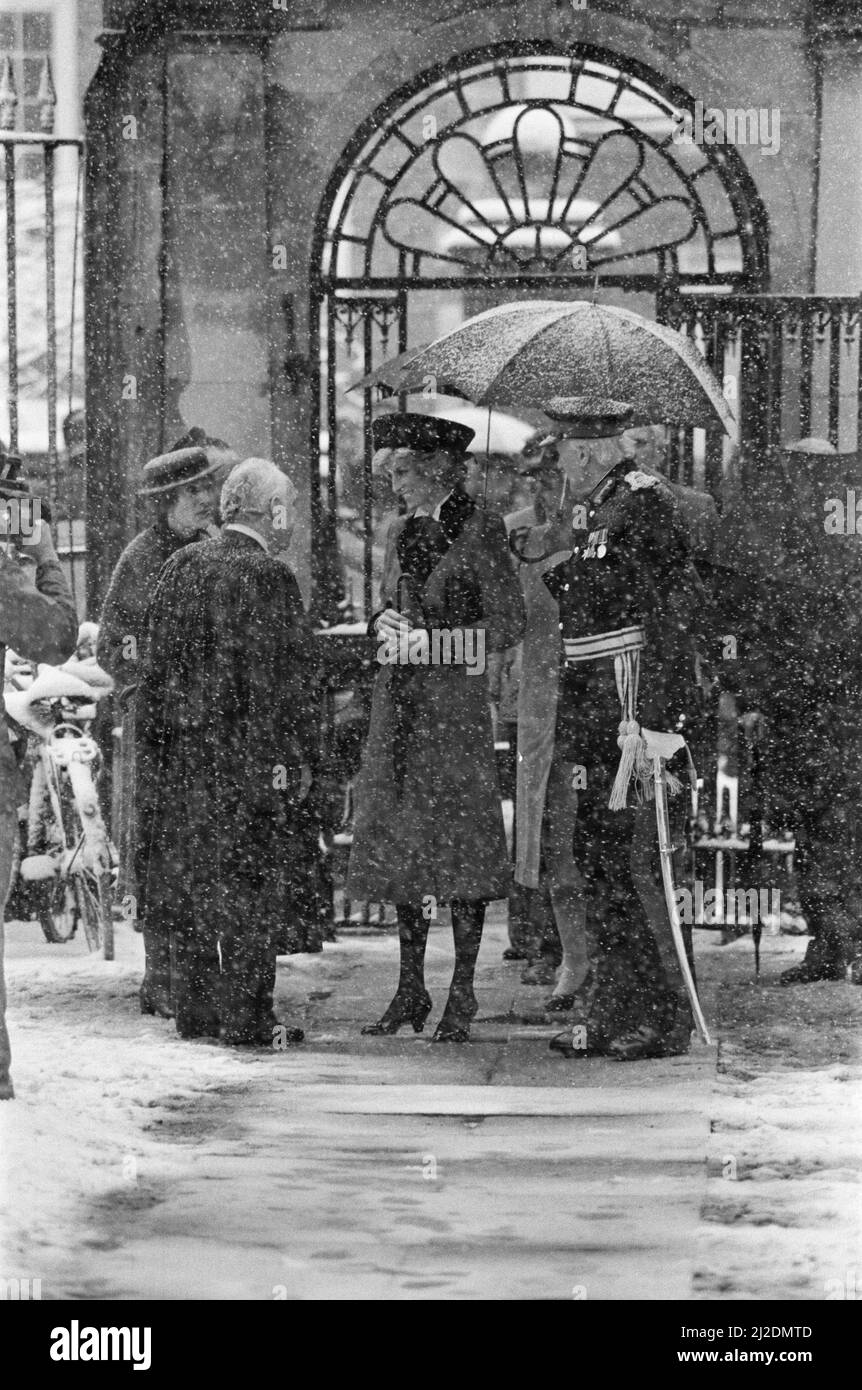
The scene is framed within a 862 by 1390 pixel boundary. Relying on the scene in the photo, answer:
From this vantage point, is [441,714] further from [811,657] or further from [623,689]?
[811,657]

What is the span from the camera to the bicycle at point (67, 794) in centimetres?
930

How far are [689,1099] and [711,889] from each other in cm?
305

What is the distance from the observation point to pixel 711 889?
9.78m

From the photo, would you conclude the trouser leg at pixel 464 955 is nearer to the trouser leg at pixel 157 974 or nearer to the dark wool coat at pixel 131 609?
the trouser leg at pixel 157 974

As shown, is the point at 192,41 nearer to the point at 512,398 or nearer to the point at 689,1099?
the point at 512,398

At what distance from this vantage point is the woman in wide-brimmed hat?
24.7 ft

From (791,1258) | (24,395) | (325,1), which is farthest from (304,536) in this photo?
(24,395)

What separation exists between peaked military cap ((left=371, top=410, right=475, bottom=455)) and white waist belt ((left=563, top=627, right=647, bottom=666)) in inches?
29.2

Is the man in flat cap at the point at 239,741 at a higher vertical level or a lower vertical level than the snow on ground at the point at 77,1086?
higher

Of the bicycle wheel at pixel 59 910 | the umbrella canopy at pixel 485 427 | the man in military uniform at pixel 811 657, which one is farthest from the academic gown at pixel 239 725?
the umbrella canopy at pixel 485 427

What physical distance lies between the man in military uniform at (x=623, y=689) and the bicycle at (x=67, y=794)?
2.62 m

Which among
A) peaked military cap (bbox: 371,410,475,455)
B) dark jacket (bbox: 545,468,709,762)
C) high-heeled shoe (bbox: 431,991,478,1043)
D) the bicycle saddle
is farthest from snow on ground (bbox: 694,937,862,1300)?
the bicycle saddle

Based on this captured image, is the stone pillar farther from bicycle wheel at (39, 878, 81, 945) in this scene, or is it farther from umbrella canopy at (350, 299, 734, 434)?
bicycle wheel at (39, 878, 81, 945)

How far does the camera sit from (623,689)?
725cm
